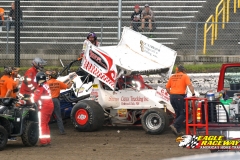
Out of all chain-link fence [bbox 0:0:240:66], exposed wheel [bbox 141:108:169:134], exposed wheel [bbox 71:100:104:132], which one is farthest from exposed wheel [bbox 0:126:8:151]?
chain-link fence [bbox 0:0:240:66]

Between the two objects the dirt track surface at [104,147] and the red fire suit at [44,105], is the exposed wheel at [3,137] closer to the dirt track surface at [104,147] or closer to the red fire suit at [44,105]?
Answer: the dirt track surface at [104,147]

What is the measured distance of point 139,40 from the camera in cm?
1652

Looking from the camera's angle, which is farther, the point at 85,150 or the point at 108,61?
the point at 108,61

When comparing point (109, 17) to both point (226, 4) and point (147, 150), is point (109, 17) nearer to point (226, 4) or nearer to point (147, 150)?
point (226, 4)

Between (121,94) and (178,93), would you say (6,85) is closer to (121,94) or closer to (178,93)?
(121,94)

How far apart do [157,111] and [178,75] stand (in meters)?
0.95

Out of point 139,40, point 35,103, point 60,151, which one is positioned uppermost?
point 139,40

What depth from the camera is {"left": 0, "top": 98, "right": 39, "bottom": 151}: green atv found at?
43.3 feet

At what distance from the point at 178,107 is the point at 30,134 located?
3215 millimetres

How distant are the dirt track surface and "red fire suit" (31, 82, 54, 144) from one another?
333 millimetres

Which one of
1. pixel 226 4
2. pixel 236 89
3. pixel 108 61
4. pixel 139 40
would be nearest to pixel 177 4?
pixel 226 4

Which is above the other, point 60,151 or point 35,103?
point 35,103

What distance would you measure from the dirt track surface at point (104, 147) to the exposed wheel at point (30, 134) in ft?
0.48

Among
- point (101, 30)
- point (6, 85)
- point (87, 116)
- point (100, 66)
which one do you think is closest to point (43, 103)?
point (6, 85)
